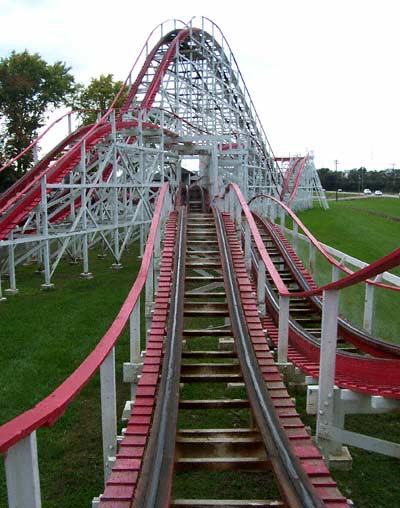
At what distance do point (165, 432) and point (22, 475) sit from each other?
1.68m

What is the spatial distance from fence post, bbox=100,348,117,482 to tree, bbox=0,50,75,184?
25.8m

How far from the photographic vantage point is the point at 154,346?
486 centimetres

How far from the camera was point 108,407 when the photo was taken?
312 cm

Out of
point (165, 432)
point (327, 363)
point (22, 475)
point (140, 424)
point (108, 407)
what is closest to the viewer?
point (22, 475)

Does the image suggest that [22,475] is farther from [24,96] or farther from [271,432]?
[24,96]

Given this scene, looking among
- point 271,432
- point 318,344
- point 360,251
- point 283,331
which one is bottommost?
point 360,251

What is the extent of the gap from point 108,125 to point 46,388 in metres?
8.27

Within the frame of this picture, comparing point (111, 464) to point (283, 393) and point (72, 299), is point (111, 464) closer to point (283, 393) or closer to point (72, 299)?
point (283, 393)

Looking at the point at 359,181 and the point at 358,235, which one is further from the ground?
the point at 359,181

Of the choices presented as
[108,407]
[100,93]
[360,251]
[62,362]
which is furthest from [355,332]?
[100,93]

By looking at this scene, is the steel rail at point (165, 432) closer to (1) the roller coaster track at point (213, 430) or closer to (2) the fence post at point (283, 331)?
(1) the roller coaster track at point (213, 430)

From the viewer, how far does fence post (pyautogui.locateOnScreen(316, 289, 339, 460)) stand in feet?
11.9

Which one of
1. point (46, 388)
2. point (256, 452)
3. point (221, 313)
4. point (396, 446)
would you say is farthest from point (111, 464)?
point (221, 313)

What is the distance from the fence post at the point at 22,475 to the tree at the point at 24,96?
27020 millimetres
